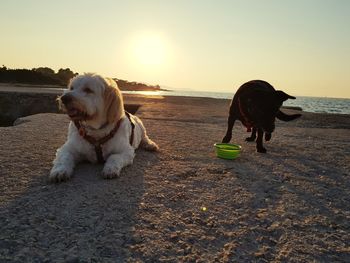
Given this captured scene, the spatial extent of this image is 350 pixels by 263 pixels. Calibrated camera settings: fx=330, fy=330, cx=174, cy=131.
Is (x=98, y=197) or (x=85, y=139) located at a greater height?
(x=85, y=139)

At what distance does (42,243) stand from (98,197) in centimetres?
96

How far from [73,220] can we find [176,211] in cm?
94

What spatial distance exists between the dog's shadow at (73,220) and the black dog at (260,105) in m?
2.91

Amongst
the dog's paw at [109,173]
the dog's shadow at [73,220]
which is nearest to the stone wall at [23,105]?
the dog's paw at [109,173]

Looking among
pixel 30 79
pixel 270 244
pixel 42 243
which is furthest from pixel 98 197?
pixel 30 79

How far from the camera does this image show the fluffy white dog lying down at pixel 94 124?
423cm

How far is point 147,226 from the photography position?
2.78 meters

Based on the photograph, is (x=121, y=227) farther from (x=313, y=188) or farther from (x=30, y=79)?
(x=30, y=79)

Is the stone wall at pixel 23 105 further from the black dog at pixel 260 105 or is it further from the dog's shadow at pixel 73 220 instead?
the dog's shadow at pixel 73 220

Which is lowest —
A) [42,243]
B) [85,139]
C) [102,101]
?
[42,243]

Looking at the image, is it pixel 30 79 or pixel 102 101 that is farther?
pixel 30 79

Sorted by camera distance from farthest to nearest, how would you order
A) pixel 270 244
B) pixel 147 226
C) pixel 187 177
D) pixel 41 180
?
1. pixel 187 177
2. pixel 41 180
3. pixel 147 226
4. pixel 270 244

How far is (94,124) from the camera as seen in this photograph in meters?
4.43

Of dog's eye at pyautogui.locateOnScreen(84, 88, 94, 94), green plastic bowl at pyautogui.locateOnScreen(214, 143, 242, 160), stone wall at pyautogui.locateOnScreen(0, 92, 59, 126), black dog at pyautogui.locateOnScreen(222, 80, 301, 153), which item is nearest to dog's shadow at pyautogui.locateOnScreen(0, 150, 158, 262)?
dog's eye at pyautogui.locateOnScreen(84, 88, 94, 94)
